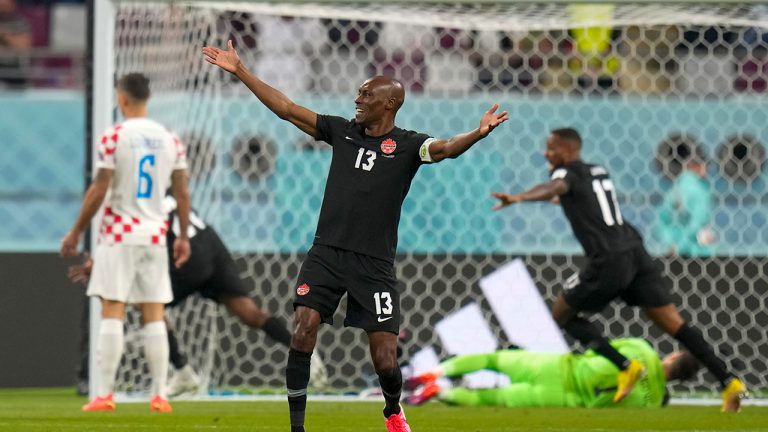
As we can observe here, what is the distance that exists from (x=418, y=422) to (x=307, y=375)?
1.57 metres

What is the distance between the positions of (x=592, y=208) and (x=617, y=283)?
474 mm

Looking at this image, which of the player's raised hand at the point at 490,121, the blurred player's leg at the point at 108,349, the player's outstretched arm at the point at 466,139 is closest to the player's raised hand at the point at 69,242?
the blurred player's leg at the point at 108,349

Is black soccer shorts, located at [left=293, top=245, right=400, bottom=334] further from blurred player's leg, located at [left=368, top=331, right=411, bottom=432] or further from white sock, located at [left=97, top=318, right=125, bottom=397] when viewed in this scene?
white sock, located at [left=97, top=318, right=125, bottom=397]

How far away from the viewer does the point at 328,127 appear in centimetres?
523

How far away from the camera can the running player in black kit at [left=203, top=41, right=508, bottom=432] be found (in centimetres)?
497

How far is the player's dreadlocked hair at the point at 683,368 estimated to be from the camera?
805 centimetres

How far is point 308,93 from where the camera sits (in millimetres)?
11234

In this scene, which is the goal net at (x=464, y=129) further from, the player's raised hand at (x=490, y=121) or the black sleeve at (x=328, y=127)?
the player's raised hand at (x=490, y=121)

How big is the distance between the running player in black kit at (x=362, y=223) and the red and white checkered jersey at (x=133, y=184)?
2.03 meters

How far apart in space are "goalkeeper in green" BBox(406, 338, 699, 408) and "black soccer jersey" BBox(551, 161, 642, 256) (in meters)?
0.62

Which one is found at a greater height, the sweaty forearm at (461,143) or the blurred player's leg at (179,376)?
the sweaty forearm at (461,143)

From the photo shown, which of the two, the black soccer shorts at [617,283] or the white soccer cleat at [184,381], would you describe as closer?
the black soccer shorts at [617,283]

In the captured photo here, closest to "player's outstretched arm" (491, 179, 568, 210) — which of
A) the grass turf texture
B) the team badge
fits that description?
the grass turf texture

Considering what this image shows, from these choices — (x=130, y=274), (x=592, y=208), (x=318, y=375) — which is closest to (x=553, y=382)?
(x=592, y=208)
